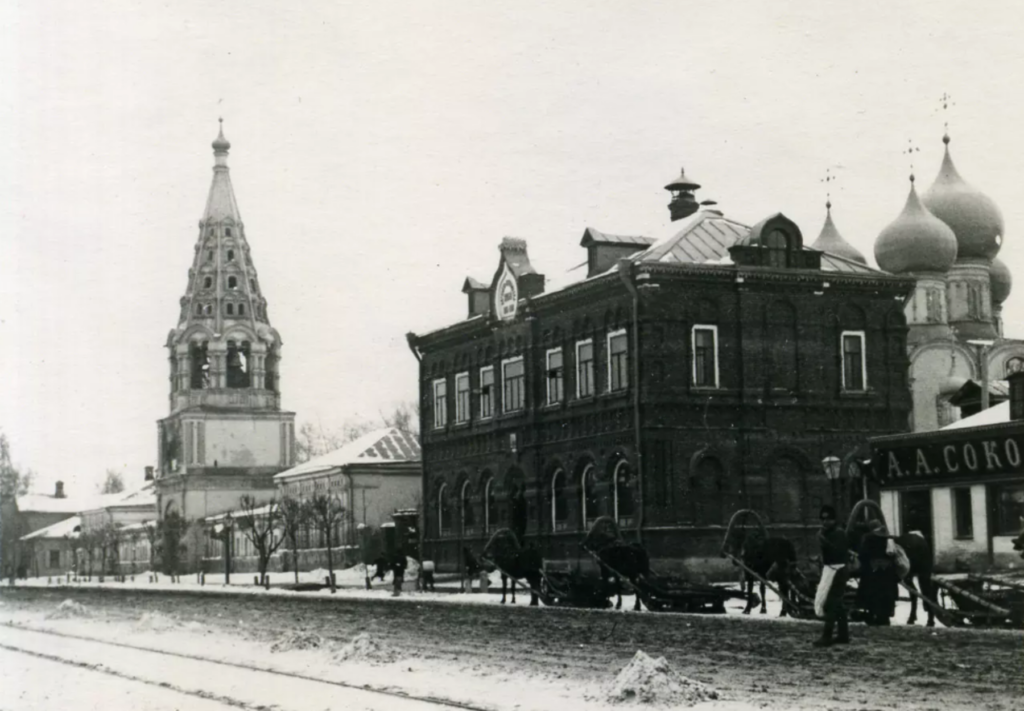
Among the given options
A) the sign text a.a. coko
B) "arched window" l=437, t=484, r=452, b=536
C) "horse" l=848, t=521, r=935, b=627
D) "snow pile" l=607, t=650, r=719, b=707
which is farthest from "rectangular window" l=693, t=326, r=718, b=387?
"snow pile" l=607, t=650, r=719, b=707

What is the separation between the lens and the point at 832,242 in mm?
61719

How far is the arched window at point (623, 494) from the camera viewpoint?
130ft

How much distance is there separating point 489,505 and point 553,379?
17.7 ft

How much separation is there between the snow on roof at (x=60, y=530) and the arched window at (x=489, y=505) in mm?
69652

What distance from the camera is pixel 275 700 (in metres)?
17.0

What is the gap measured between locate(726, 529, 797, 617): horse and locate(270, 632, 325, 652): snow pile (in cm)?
669

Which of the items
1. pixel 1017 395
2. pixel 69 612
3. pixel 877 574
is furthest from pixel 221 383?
pixel 877 574

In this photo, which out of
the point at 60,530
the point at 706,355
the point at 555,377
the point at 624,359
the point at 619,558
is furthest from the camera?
the point at 60,530

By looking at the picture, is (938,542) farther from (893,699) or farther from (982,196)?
(982,196)

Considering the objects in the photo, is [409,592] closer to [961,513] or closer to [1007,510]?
[961,513]

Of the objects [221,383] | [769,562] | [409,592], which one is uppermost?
[221,383]

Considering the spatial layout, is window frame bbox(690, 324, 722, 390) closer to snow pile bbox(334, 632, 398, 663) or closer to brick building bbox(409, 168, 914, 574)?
brick building bbox(409, 168, 914, 574)

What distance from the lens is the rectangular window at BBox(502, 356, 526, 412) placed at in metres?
45.2

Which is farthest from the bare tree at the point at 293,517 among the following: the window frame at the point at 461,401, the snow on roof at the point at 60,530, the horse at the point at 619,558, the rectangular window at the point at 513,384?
the snow on roof at the point at 60,530
